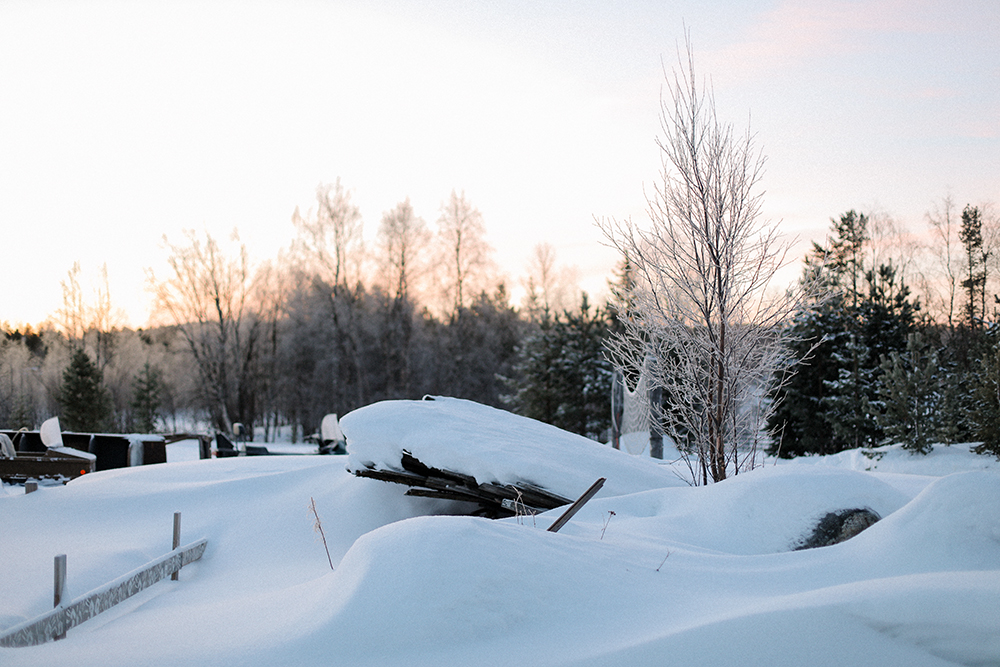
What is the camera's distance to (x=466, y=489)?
7430 millimetres

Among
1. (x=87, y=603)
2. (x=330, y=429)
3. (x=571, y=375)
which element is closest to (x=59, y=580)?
(x=87, y=603)

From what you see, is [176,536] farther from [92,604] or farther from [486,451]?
[486,451]

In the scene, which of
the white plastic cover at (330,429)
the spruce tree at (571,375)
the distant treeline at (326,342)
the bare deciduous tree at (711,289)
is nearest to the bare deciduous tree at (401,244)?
the distant treeline at (326,342)

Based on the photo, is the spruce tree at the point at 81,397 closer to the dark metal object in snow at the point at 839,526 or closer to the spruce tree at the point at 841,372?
the spruce tree at the point at 841,372

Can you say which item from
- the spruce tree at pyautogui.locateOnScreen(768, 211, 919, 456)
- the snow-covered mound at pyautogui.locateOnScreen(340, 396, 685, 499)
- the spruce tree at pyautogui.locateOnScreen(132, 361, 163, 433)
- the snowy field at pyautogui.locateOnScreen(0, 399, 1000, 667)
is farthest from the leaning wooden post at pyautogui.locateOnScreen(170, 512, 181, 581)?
the spruce tree at pyautogui.locateOnScreen(132, 361, 163, 433)

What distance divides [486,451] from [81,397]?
2725cm

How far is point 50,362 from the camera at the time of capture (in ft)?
128

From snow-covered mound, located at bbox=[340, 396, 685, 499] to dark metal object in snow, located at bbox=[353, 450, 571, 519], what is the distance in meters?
0.08

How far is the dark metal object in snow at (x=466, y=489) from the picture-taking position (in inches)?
279

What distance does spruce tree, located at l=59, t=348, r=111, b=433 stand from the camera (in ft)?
90.7

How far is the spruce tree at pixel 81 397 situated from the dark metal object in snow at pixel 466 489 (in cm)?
2550

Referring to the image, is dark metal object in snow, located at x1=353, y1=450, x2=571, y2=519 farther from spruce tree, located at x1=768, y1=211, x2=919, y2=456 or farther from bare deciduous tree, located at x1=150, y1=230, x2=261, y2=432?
bare deciduous tree, located at x1=150, y1=230, x2=261, y2=432

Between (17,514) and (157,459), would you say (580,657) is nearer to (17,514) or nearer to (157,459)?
(17,514)

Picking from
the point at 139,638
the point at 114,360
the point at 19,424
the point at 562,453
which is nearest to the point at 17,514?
the point at 139,638
